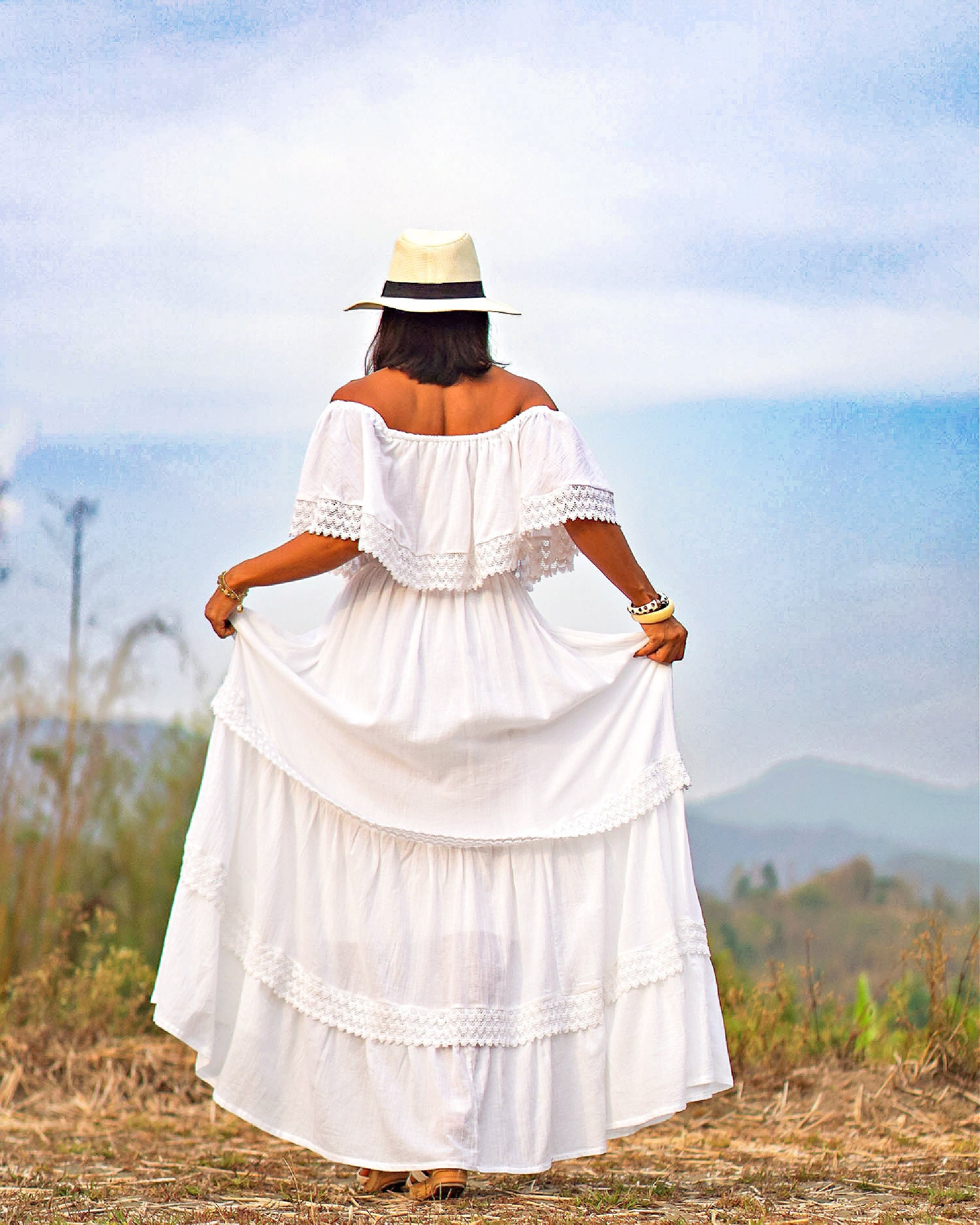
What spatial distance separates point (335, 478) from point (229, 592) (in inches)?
13.8

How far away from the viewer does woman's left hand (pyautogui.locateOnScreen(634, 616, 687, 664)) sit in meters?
3.18

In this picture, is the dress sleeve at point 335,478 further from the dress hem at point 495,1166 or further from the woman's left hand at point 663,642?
the dress hem at point 495,1166

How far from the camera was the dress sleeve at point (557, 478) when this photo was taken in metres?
3.03

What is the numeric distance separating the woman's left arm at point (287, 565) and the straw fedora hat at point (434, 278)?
53 centimetres

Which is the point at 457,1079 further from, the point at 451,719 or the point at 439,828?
the point at 451,719

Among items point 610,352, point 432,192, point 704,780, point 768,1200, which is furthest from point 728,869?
point 432,192

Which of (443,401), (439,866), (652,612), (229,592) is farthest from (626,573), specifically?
(229,592)

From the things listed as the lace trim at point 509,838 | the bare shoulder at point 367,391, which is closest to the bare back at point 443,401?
the bare shoulder at point 367,391

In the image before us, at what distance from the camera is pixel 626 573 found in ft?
10.2

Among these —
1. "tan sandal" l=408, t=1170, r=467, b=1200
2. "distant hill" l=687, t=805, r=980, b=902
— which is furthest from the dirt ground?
"distant hill" l=687, t=805, r=980, b=902

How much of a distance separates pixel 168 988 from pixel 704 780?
9.13 feet

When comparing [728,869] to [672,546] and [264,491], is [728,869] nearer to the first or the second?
[672,546]

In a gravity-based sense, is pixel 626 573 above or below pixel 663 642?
above

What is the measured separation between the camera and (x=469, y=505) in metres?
3.12
